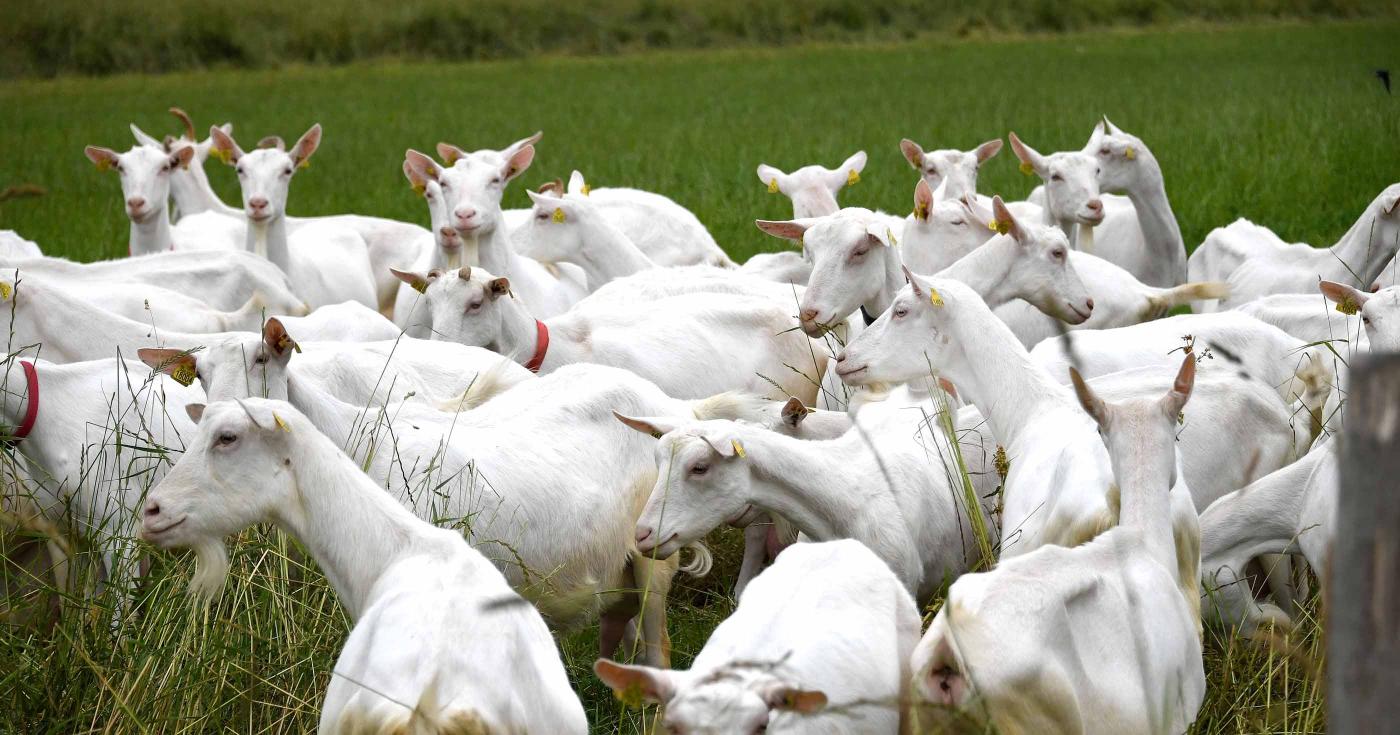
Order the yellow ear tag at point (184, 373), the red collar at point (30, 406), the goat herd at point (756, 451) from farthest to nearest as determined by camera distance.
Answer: the red collar at point (30, 406) → the yellow ear tag at point (184, 373) → the goat herd at point (756, 451)

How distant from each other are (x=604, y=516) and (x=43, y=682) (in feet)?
5.49

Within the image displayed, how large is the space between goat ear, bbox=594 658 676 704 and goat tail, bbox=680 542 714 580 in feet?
6.81

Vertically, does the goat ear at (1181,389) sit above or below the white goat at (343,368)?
above

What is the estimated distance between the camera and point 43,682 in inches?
164

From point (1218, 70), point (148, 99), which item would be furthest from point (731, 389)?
point (148, 99)

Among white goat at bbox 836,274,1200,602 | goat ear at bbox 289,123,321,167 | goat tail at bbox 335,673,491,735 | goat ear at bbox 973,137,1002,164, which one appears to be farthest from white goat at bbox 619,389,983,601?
goat ear at bbox 289,123,321,167

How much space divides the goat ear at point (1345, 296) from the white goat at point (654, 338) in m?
2.10

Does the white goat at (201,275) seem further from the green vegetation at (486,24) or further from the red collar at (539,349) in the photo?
the green vegetation at (486,24)

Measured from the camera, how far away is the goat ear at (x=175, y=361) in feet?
16.6

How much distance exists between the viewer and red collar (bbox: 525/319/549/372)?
6754 mm

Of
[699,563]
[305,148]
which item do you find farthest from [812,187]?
[699,563]

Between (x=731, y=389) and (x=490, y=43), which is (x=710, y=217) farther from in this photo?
(x=490, y=43)

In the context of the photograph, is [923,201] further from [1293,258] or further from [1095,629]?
[1095,629]


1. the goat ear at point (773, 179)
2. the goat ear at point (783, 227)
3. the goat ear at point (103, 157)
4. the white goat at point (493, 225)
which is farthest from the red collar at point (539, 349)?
the goat ear at point (103, 157)
